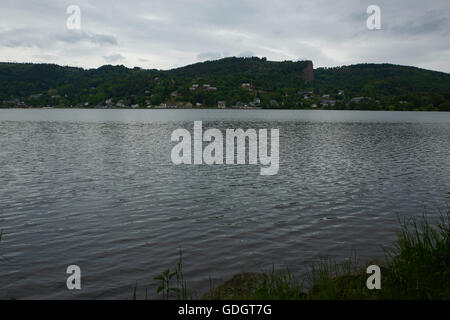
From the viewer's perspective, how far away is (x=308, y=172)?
94.1ft

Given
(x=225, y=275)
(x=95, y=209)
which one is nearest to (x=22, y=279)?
(x=225, y=275)

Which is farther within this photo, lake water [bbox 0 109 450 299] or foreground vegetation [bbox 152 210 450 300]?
lake water [bbox 0 109 450 299]

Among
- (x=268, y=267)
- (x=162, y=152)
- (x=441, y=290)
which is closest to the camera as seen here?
(x=441, y=290)

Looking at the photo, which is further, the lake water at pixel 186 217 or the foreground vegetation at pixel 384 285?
the lake water at pixel 186 217

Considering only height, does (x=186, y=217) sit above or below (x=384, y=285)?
below

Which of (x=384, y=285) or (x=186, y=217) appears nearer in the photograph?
(x=384, y=285)

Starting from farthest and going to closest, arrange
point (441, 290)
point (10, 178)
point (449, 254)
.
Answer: point (10, 178) < point (449, 254) < point (441, 290)

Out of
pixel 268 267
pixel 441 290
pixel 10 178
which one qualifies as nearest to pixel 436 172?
pixel 268 267
